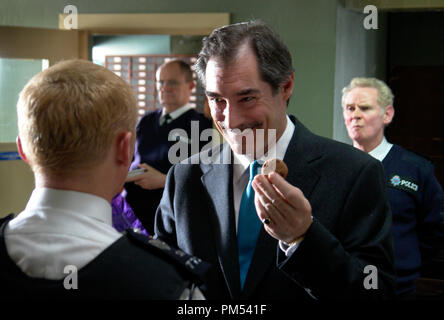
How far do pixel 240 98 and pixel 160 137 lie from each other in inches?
76.0

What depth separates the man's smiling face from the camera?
1.22 m

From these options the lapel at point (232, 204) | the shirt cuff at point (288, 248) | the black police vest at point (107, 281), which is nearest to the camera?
the black police vest at point (107, 281)

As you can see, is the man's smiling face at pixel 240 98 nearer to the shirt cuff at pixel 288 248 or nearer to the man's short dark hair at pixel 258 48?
the man's short dark hair at pixel 258 48

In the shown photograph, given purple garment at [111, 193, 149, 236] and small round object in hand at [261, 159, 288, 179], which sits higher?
small round object in hand at [261, 159, 288, 179]

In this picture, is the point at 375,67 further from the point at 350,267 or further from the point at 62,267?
the point at 62,267

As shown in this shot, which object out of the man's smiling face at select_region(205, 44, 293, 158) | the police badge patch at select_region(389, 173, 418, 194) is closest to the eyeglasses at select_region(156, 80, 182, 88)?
the police badge patch at select_region(389, 173, 418, 194)

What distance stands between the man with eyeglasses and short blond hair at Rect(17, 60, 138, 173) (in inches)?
73.9

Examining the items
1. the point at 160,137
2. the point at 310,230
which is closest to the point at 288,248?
the point at 310,230

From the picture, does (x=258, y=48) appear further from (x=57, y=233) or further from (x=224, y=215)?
(x=57, y=233)

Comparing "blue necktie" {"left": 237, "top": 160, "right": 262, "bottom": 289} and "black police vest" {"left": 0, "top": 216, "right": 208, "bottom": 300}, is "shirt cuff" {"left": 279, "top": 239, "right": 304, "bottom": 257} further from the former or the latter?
"black police vest" {"left": 0, "top": 216, "right": 208, "bottom": 300}

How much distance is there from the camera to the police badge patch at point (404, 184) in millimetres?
2145

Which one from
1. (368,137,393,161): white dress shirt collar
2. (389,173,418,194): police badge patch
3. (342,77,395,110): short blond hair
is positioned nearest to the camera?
(389,173,418,194): police badge patch

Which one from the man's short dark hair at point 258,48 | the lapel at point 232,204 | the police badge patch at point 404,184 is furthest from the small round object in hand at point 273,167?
the police badge patch at point 404,184
